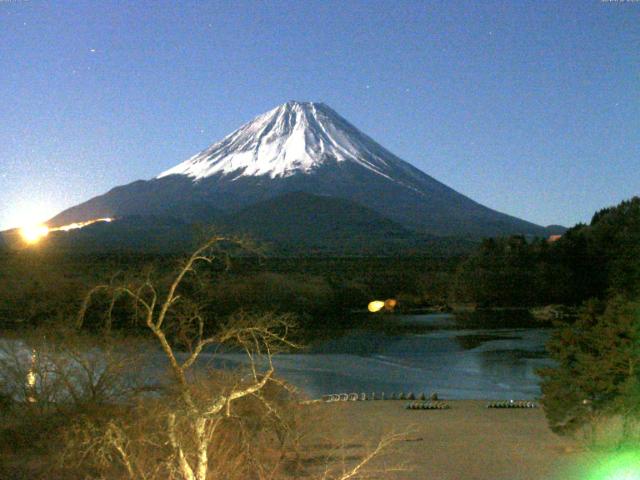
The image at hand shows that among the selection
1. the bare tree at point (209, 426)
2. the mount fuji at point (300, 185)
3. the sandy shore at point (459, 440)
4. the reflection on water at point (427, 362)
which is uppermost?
the mount fuji at point (300, 185)

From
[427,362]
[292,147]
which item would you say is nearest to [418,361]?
[427,362]

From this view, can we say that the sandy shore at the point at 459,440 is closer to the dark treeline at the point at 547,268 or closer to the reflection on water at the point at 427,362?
the reflection on water at the point at 427,362

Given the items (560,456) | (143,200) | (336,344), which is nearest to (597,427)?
(560,456)

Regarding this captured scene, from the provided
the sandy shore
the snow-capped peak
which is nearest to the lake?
the sandy shore

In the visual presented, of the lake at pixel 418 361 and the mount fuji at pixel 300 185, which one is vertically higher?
the mount fuji at pixel 300 185

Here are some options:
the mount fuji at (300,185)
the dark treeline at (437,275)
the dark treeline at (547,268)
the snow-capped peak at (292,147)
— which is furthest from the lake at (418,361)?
the snow-capped peak at (292,147)

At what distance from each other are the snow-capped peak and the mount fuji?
0.15 meters

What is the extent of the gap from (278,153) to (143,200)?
2048cm

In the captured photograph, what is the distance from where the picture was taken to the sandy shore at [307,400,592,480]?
8.54 metres

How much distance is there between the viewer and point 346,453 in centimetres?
897

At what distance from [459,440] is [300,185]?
93.0m

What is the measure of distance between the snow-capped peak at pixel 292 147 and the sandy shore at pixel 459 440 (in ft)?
312

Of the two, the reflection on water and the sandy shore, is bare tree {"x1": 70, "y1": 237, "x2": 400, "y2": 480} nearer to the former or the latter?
the sandy shore

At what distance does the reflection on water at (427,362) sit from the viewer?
18.4 meters
